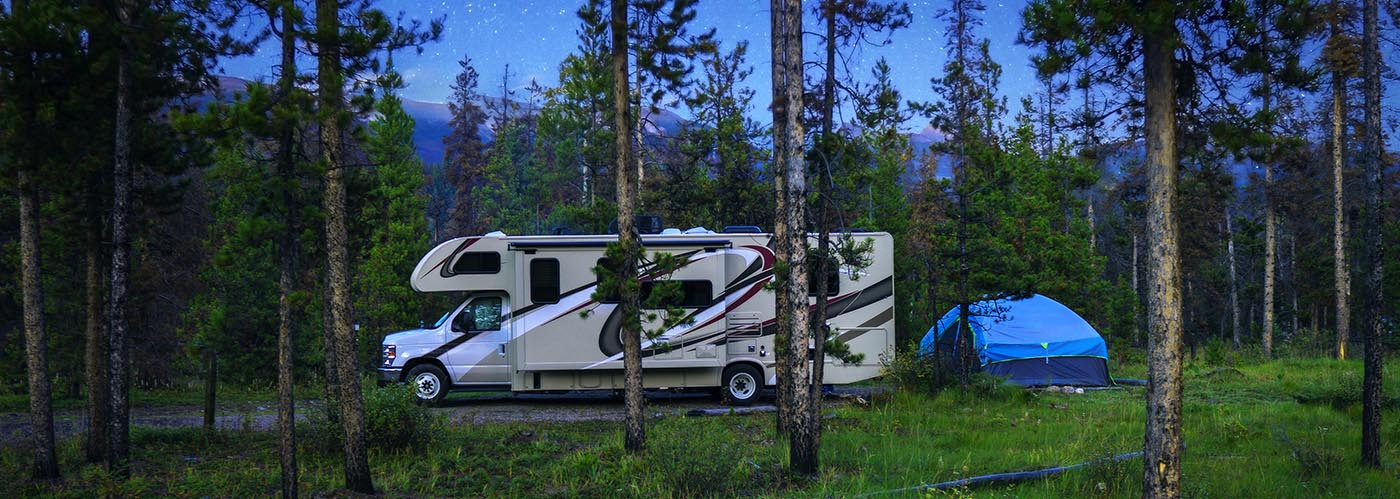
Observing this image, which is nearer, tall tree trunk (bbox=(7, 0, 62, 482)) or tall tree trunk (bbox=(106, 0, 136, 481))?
tall tree trunk (bbox=(106, 0, 136, 481))

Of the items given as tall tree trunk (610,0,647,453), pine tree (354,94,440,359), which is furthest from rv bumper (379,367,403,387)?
pine tree (354,94,440,359)

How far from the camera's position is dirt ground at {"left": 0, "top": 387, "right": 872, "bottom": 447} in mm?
14309

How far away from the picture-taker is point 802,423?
941 cm

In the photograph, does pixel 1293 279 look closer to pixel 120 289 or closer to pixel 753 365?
pixel 753 365

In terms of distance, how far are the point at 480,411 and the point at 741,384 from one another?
471 cm

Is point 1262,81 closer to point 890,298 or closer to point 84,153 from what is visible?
point 890,298

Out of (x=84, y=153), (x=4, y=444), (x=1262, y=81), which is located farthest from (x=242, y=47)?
(x=1262, y=81)

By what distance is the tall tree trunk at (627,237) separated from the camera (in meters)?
10.9

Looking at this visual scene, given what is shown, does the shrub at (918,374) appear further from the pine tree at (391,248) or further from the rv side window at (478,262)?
the pine tree at (391,248)

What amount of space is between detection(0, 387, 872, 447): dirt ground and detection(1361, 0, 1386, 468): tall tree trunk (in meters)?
8.15

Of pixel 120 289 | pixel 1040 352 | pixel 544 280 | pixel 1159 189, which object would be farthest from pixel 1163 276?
pixel 1040 352

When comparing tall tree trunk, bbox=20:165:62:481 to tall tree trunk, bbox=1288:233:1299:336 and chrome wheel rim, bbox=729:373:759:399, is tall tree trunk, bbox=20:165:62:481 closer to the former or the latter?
chrome wheel rim, bbox=729:373:759:399

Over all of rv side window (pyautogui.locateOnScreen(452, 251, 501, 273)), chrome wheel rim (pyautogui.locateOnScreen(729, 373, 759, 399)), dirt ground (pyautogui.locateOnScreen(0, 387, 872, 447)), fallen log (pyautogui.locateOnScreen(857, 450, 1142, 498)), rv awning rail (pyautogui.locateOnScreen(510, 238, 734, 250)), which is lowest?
dirt ground (pyautogui.locateOnScreen(0, 387, 872, 447))

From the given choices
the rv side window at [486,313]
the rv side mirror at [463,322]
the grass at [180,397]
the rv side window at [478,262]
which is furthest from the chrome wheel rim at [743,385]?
the grass at [180,397]
